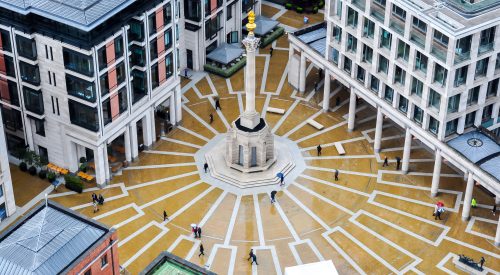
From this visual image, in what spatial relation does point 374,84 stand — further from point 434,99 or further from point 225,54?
point 225,54

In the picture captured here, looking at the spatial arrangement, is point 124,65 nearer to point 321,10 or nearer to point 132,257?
point 132,257

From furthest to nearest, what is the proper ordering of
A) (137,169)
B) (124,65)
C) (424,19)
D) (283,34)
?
(283,34)
(137,169)
(124,65)
(424,19)

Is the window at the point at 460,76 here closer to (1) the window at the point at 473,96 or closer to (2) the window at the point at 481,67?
(2) the window at the point at 481,67

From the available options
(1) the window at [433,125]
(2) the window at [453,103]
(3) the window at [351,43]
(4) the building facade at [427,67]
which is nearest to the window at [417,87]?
(4) the building facade at [427,67]

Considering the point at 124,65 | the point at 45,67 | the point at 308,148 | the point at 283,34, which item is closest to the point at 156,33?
the point at 124,65

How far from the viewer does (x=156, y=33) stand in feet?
426

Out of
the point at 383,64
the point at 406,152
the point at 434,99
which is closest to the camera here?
the point at 434,99

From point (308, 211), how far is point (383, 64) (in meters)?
23.1

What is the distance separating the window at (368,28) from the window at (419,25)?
868cm

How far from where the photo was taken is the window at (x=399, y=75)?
128 meters

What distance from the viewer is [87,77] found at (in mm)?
121125

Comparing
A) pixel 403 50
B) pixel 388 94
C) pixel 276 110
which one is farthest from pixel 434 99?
pixel 276 110

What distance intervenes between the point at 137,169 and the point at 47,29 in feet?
82.9

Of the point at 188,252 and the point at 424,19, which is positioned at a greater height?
the point at 424,19
